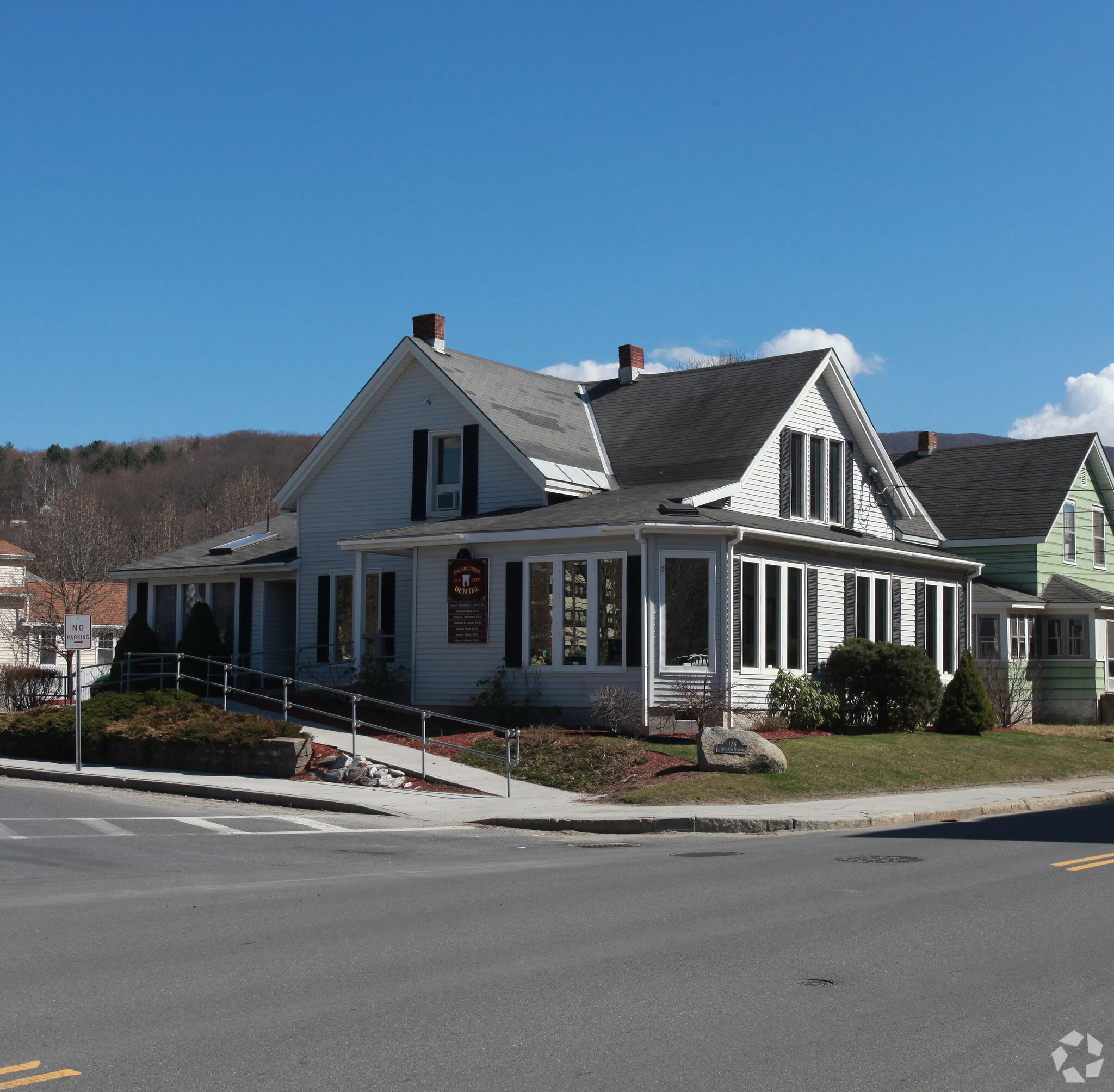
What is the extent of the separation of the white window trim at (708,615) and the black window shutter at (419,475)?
24.2 ft

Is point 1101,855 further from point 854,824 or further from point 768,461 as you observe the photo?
point 768,461

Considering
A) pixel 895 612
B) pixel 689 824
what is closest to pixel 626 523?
pixel 689 824

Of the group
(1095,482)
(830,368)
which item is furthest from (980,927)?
(1095,482)

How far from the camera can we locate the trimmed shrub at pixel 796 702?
2334 centimetres

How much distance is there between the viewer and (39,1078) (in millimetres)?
5363

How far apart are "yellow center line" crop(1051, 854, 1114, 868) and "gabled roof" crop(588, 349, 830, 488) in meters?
13.7

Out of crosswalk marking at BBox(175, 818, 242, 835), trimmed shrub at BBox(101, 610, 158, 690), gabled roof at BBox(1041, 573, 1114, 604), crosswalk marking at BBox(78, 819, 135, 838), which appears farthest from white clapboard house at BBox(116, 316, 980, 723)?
crosswalk marking at BBox(78, 819, 135, 838)

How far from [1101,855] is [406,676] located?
15.6m

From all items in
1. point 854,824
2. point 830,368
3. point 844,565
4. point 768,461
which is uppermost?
point 830,368

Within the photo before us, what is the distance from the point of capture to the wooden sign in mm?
23688

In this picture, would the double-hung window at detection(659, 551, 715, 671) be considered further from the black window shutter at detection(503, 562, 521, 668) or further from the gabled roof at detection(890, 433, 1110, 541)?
the gabled roof at detection(890, 433, 1110, 541)

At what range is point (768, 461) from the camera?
26562 mm
